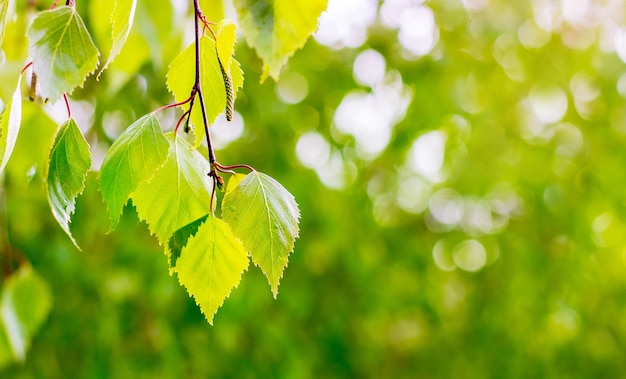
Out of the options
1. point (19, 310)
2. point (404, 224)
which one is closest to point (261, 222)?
point (19, 310)

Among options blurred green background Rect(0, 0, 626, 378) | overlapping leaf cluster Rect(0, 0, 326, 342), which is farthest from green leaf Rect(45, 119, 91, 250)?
blurred green background Rect(0, 0, 626, 378)

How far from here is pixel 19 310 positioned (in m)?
1.07

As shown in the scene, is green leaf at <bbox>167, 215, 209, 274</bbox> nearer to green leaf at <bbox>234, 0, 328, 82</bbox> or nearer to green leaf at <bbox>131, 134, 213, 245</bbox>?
green leaf at <bbox>131, 134, 213, 245</bbox>

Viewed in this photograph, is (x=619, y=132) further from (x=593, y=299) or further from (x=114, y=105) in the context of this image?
(x=114, y=105)

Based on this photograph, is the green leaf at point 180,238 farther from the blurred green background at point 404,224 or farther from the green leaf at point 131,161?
the blurred green background at point 404,224

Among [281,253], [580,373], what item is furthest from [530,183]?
[281,253]

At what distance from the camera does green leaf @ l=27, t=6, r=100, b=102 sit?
15.2 inches

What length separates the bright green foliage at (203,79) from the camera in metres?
0.45

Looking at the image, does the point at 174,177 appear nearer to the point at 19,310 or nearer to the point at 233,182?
the point at 233,182

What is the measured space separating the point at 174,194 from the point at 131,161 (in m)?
0.03

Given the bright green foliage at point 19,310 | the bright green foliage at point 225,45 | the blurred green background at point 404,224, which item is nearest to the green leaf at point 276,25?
the bright green foliage at point 225,45

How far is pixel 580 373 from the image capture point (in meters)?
2.53

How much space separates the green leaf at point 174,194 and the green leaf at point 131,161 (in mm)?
11

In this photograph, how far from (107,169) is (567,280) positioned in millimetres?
2066
